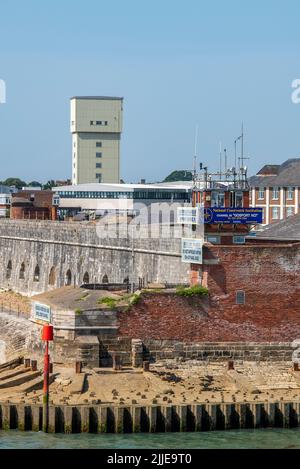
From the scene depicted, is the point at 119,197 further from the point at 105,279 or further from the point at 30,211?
the point at 105,279

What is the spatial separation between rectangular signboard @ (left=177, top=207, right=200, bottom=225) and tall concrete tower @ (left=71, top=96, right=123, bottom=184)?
123963 mm

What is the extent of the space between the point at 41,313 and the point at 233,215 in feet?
30.7

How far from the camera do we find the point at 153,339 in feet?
158

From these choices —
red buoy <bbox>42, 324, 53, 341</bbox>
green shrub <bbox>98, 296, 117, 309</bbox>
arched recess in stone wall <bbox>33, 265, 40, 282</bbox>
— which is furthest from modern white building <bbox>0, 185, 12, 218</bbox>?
red buoy <bbox>42, 324, 53, 341</bbox>

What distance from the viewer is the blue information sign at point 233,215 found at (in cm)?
4931

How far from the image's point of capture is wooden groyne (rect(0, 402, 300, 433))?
41.1 m

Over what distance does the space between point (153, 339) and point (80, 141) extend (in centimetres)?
13198

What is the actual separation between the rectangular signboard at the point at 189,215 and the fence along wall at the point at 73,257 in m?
2.38

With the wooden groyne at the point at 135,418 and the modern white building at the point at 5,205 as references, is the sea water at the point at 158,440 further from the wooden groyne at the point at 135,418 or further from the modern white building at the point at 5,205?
the modern white building at the point at 5,205

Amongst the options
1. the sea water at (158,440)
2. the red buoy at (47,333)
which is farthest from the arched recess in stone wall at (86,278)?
the sea water at (158,440)

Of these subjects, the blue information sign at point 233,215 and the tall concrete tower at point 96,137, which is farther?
the tall concrete tower at point 96,137
